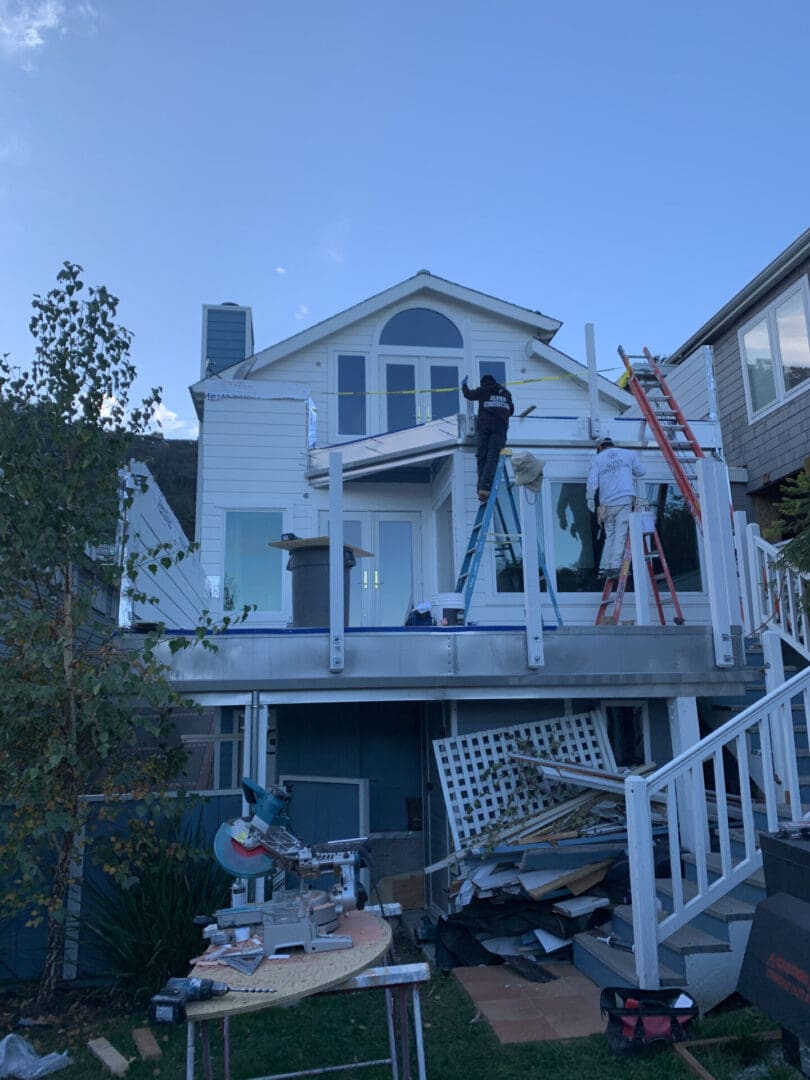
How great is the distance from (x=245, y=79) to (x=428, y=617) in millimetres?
7555

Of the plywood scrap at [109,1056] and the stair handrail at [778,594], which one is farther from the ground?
the stair handrail at [778,594]

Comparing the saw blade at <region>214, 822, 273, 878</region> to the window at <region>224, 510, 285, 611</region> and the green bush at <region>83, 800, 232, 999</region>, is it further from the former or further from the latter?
the window at <region>224, 510, 285, 611</region>

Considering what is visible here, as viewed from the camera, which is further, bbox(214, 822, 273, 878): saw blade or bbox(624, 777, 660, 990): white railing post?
bbox(624, 777, 660, 990): white railing post

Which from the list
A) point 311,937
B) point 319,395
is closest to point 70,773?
point 311,937

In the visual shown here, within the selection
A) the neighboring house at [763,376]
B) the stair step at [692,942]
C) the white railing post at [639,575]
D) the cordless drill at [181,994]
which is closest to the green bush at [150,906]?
the cordless drill at [181,994]

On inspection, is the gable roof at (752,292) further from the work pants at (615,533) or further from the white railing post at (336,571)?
the white railing post at (336,571)

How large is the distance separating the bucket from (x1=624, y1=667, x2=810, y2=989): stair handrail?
2550 millimetres

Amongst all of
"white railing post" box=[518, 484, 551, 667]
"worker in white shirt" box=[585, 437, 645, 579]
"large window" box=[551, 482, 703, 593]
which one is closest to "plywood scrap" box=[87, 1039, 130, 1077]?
"white railing post" box=[518, 484, 551, 667]

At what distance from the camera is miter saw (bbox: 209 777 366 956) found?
10.5 ft

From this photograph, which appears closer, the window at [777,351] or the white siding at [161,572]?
the white siding at [161,572]

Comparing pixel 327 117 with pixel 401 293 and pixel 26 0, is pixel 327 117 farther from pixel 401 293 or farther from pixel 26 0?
pixel 26 0

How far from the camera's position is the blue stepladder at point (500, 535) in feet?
24.7

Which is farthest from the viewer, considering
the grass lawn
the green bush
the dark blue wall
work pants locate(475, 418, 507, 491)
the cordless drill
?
work pants locate(475, 418, 507, 491)

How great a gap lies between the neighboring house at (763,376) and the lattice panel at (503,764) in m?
4.78
